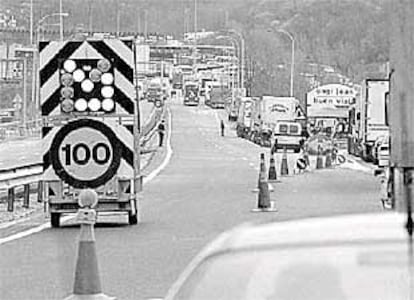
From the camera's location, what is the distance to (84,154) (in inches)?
750

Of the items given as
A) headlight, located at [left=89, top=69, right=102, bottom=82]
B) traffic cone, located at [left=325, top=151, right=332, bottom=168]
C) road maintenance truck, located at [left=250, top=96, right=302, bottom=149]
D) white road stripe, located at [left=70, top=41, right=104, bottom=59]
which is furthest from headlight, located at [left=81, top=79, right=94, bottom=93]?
road maintenance truck, located at [left=250, top=96, right=302, bottom=149]

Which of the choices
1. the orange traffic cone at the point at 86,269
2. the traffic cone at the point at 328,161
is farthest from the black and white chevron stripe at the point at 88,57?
the traffic cone at the point at 328,161

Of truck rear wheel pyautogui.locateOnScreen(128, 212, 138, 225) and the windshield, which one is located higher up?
the windshield

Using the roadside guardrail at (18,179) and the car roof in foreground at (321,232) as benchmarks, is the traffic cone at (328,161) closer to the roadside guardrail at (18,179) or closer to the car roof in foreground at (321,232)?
the roadside guardrail at (18,179)

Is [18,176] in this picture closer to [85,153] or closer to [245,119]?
[85,153]

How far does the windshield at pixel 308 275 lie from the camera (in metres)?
4.00

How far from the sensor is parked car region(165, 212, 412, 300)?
13.1 feet

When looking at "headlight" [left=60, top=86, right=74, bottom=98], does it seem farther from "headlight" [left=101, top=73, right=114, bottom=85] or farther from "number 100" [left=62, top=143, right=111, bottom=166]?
"number 100" [left=62, top=143, right=111, bottom=166]

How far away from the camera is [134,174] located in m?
19.2

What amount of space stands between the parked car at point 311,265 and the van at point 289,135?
209 ft

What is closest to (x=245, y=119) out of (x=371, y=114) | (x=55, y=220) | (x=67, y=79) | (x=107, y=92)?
(x=371, y=114)

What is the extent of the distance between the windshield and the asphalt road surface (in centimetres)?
769

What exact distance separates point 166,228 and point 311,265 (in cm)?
1502

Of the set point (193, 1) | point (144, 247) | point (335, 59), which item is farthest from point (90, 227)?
point (335, 59)
